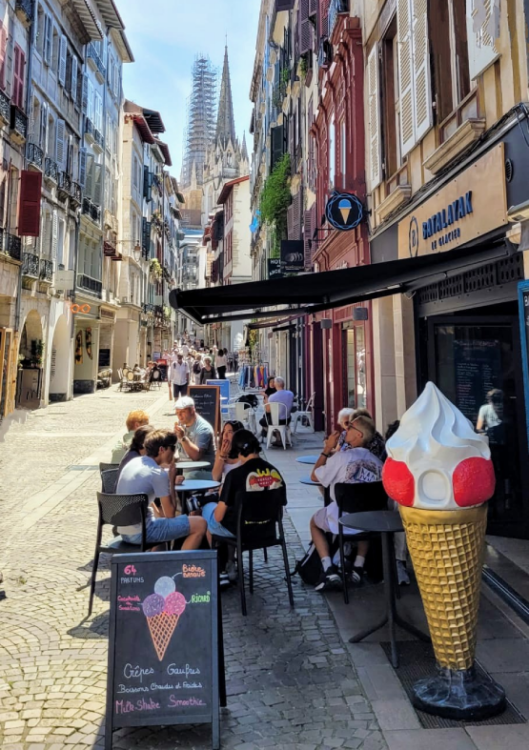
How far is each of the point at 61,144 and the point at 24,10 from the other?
5041mm

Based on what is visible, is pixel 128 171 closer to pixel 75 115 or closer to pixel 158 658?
pixel 75 115

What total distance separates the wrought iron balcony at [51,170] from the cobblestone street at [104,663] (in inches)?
662

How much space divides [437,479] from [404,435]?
29 cm

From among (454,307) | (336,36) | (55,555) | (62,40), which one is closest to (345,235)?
(336,36)

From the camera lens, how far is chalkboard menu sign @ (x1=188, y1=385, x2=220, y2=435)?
453 inches

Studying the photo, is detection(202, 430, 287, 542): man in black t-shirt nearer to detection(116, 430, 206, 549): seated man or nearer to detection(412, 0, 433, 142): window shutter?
detection(116, 430, 206, 549): seated man

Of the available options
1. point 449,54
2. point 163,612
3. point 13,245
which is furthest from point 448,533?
point 13,245

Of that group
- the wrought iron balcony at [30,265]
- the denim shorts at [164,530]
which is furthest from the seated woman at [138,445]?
the wrought iron balcony at [30,265]

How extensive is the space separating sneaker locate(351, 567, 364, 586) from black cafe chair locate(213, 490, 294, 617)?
22.3 inches

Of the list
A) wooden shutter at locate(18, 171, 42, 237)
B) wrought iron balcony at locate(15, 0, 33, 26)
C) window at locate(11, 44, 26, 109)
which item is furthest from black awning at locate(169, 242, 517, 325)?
wrought iron balcony at locate(15, 0, 33, 26)

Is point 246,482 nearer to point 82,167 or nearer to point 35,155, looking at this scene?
→ point 35,155

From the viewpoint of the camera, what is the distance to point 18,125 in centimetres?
1703

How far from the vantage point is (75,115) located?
77.3 feet

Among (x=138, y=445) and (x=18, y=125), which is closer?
(x=138, y=445)
